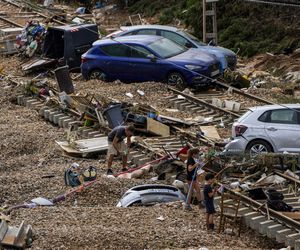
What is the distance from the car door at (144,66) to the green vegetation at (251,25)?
21.4 ft

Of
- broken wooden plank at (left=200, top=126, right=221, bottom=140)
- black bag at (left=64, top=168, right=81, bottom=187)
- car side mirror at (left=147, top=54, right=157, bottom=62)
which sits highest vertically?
car side mirror at (left=147, top=54, right=157, bottom=62)

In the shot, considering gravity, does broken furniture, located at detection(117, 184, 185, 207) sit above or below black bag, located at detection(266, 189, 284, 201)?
below

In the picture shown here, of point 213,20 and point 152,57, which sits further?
point 213,20

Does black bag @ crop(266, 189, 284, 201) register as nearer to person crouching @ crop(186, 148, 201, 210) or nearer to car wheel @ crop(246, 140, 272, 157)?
person crouching @ crop(186, 148, 201, 210)

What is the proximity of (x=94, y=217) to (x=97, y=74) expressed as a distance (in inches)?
487

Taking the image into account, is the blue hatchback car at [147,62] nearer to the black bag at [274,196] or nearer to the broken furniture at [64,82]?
the broken furniture at [64,82]

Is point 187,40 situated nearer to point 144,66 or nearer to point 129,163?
point 144,66

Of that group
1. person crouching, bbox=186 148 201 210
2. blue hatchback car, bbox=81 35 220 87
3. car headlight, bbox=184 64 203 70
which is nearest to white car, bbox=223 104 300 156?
person crouching, bbox=186 148 201 210

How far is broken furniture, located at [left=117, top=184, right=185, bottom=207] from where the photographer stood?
1723 centimetres

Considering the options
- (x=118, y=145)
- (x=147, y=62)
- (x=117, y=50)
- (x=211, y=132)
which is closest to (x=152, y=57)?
(x=147, y=62)

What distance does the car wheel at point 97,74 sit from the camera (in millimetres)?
27844

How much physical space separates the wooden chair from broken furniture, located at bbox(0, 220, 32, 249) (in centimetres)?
341

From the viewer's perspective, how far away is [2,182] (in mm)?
19281

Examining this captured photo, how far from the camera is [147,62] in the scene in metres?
26.6
